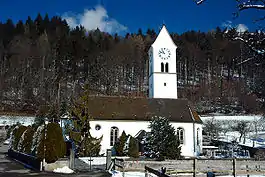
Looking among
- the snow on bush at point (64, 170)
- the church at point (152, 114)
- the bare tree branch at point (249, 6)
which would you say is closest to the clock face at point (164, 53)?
the church at point (152, 114)

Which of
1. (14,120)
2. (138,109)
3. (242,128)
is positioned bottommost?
(242,128)

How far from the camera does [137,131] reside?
34.7 metres

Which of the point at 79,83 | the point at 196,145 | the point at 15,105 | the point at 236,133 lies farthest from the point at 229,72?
the point at 15,105

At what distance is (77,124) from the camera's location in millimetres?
26172

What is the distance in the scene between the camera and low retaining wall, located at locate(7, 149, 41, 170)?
2122 cm

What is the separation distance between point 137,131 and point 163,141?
9217 millimetres

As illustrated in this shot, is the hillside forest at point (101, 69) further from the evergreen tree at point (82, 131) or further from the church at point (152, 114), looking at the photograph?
the evergreen tree at point (82, 131)

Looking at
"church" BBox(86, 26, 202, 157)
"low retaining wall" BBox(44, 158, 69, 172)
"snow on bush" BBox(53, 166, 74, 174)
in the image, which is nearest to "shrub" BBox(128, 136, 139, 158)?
"church" BBox(86, 26, 202, 157)

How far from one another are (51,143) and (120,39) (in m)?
64.2

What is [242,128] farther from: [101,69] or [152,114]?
[101,69]

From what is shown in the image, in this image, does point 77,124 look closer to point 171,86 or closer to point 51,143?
point 51,143

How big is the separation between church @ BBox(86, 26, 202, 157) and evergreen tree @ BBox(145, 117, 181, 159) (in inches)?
292

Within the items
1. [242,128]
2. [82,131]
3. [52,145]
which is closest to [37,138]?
[52,145]

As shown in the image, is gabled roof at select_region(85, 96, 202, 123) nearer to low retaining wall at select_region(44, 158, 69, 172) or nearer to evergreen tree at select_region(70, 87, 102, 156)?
evergreen tree at select_region(70, 87, 102, 156)
